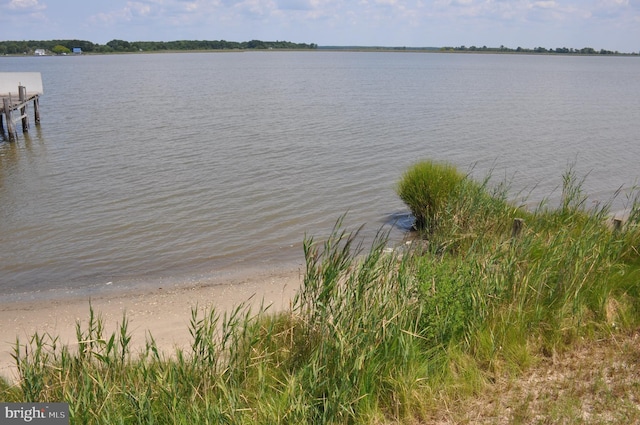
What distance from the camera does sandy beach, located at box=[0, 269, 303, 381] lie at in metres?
8.42

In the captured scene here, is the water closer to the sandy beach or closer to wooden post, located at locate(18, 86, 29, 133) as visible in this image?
the sandy beach

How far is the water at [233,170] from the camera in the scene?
473 inches

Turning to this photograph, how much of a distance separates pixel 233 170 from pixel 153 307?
1009 cm

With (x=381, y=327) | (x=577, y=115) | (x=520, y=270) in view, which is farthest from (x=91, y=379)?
(x=577, y=115)

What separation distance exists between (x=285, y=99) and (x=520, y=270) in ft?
118

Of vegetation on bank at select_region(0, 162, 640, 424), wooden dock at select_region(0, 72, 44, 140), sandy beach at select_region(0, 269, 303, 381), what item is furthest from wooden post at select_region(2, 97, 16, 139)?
vegetation on bank at select_region(0, 162, 640, 424)

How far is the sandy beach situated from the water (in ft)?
2.12

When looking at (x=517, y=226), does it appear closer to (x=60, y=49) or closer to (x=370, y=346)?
(x=370, y=346)

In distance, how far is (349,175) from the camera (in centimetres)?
1831

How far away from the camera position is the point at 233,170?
1909cm

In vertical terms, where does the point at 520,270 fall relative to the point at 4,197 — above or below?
above

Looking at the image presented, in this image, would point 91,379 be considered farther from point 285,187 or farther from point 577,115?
point 577,115

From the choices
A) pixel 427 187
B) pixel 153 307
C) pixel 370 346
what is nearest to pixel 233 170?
pixel 427 187

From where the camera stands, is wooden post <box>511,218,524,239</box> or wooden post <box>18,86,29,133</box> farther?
wooden post <box>18,86,29,133</box>
